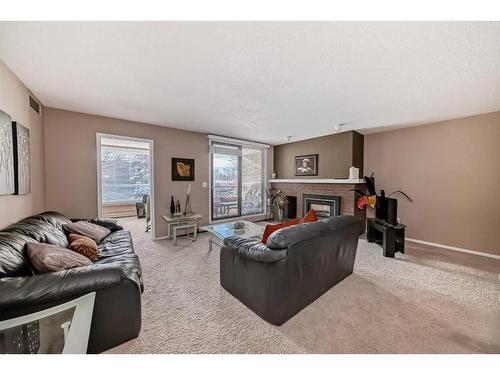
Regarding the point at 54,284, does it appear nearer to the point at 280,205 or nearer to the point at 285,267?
the point at 285,267

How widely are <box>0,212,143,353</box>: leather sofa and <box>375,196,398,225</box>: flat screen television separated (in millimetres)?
3747

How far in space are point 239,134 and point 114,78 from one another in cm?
287

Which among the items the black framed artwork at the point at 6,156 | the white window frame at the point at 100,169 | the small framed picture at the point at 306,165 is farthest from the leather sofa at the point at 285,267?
the small framed picture at the point at 306,165

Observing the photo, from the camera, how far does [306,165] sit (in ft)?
17.4

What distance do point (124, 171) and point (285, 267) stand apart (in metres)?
6.77

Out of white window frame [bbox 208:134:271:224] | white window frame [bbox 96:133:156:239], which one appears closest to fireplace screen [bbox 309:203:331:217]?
white window frame [bbox 208:134:271:224]

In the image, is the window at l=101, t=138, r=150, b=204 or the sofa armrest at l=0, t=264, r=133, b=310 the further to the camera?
the window at l=101, t=138, r=150, b=204

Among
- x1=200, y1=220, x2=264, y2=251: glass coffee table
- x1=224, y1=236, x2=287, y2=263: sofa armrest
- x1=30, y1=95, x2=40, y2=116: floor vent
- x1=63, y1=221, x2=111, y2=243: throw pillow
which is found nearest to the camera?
x1=224, y1=236, x2=287, y2=263: sofa armrest

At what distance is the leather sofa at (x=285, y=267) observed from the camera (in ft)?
5.27

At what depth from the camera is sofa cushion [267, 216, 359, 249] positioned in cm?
160

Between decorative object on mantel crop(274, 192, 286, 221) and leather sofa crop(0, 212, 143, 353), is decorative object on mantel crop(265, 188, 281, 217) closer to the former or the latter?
decorative object on mantel crop(274, 192, 286, 221)

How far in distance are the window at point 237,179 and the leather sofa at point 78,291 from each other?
3487 millimetres
